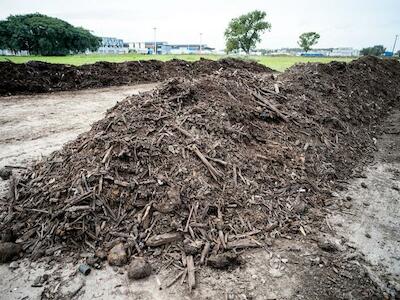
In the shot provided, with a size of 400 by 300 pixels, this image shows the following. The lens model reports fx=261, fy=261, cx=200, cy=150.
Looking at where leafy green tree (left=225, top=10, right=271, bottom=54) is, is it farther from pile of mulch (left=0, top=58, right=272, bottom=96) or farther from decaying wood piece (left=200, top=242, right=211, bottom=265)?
decaying wood piece (left=200, top=242, right=211, bottom=265)

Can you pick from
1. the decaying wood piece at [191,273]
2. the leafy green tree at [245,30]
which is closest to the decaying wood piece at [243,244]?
the decaying wood piece at [191,273]

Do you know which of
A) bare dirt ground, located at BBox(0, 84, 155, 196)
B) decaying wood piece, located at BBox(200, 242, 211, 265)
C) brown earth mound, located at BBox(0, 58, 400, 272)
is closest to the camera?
decaying wood piece, located at BBox(200, 242, 211, 265)

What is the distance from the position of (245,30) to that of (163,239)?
182ft

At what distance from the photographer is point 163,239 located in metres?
3.34

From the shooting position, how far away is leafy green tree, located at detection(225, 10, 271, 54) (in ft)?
168

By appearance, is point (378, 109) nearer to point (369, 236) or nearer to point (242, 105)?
point (242, 105)

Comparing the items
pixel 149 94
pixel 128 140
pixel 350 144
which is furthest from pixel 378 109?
pixel 128 140

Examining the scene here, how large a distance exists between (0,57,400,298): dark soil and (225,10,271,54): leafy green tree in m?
50.6

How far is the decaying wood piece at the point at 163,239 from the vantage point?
3.32 metres

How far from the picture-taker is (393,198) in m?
4.74

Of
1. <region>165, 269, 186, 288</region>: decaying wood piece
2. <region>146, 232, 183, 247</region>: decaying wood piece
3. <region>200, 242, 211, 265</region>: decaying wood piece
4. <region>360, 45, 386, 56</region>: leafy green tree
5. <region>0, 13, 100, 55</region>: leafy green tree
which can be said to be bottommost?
<region>165, 269, 186, 288</region>: decaying wood piece

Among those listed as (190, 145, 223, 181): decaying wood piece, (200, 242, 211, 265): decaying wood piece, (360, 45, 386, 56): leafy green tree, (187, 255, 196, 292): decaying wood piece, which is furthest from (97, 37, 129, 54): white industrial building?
(187, 255, 196, 292): decaying wood piece

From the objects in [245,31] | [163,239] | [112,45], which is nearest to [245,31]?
[245,31]

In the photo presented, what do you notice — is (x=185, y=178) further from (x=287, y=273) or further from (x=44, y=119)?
(x=44, y=119)
